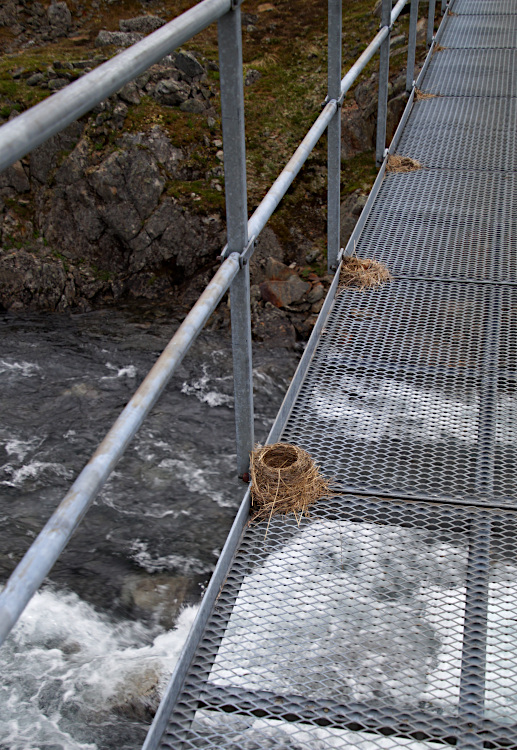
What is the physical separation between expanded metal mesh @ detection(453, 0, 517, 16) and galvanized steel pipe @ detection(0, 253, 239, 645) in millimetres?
7406

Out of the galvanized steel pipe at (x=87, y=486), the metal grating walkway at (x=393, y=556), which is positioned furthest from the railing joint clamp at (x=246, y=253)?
the metal grating walkway at (x=393, y=556)

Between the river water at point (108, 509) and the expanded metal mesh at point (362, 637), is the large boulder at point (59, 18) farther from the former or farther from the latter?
the expanded metal mesh at point (362, 637)

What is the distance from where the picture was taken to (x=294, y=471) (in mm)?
2006

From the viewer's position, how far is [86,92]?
94cm

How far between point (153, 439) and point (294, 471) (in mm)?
5664

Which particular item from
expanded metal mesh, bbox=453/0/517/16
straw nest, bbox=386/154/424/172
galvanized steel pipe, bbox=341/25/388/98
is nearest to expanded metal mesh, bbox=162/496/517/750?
galvanized steel pipe, bbox=341/25/388/98

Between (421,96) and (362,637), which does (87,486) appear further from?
(421,96)

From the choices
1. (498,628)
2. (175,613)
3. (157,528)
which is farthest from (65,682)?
(498,628)

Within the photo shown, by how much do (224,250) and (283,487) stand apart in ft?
2.27

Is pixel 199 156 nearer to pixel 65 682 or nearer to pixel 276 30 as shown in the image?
pixel 276 30

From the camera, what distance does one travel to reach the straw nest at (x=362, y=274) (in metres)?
3.14

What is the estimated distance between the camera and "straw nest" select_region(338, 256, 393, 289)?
10.3ft

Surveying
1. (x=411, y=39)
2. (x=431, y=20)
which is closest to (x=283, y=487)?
(x=411, y=39)

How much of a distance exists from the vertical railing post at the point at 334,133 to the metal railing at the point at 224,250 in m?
0.02
